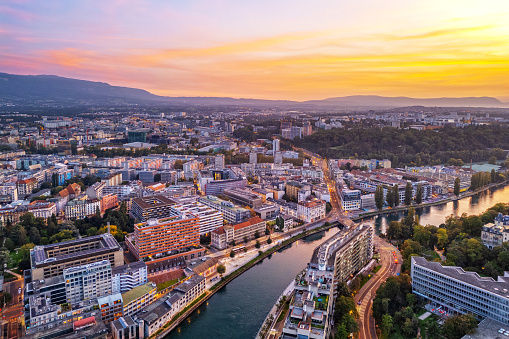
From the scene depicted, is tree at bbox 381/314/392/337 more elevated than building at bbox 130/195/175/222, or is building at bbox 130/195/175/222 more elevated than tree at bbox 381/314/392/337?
building at bbox 130/195/175/222

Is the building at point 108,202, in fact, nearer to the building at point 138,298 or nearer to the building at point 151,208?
the building at point 151,208

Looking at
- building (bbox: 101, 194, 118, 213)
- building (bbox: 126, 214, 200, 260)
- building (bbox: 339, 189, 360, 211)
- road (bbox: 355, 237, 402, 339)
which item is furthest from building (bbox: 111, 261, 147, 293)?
building (bbox: 339, 189, 360, 211)

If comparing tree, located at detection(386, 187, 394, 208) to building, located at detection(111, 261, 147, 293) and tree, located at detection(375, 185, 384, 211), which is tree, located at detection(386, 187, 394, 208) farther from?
building, located at detection(111, 261, 147, 293)

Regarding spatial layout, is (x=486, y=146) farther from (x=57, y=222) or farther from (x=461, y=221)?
(x=57, y=222)

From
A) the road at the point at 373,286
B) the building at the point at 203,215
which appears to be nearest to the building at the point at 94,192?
the building at the point at 203,215

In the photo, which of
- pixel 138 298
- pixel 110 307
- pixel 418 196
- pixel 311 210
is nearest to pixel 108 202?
pixel 311 210

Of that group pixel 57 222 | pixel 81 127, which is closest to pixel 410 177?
pixel 57 222
